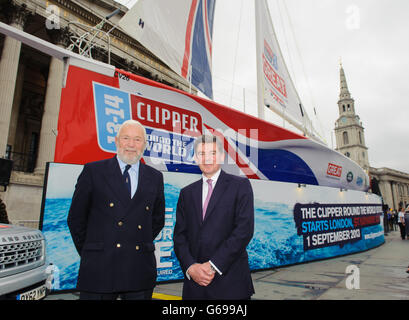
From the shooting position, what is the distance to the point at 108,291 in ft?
6.52

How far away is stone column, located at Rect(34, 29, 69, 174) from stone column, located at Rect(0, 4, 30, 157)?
183 centimetres

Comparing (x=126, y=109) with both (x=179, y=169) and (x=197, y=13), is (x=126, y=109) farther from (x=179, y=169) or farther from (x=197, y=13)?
(x=197, y=13)

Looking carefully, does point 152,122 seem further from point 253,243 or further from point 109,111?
point 253,243

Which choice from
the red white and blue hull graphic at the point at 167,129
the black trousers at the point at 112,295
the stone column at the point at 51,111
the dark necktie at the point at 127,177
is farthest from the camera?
the stone column at the point at 51,111

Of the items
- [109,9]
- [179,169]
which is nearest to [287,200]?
[179,169]

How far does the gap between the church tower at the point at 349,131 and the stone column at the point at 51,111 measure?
3544 inches

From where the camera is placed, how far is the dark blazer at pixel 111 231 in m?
2.03

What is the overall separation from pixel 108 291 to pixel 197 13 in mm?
6390

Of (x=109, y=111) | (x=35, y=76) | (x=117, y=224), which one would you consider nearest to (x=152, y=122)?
(x=109, y=111)

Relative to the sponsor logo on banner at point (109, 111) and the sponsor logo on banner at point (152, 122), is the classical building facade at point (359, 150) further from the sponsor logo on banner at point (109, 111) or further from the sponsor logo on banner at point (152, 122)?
the sponsor logo on banner at point (109, 111)

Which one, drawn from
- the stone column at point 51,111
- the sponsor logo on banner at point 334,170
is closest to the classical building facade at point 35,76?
the stone column at point 51,111

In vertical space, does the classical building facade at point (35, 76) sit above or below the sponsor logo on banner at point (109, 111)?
above

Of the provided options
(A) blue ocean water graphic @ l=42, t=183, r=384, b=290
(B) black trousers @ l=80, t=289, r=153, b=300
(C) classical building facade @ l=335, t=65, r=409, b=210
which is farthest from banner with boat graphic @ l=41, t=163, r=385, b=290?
(C) classical building facade @ l=335, t=65, r=409, b=210

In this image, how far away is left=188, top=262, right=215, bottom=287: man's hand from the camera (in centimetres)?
212
